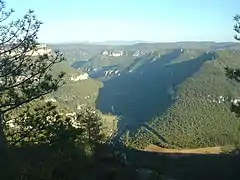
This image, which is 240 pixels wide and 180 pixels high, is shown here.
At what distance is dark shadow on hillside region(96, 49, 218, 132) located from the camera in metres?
123

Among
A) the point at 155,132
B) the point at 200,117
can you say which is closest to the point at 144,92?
the point at 200,117

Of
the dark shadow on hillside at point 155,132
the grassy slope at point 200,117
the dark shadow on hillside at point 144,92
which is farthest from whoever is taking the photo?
the dark shadow on hillside at point 144,92

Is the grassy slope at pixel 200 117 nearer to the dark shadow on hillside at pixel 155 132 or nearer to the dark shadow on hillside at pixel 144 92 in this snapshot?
the dark shadow on hillside at pixel 155 132

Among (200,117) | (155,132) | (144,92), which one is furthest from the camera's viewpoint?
(144,92)

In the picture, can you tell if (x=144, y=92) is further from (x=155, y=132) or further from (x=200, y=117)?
(x=155, y=132)

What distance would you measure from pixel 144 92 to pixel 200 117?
55.7m

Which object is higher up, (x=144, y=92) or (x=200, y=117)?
(x=200, y=117)

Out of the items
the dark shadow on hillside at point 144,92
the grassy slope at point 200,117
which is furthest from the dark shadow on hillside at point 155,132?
the dark shadow on hillside at point 144,92

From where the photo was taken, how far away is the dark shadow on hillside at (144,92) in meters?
123

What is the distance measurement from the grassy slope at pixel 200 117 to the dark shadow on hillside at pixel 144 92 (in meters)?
5.29

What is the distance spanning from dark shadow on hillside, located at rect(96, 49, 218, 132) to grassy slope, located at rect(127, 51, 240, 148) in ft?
17.4

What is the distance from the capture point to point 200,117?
99125 millimetres

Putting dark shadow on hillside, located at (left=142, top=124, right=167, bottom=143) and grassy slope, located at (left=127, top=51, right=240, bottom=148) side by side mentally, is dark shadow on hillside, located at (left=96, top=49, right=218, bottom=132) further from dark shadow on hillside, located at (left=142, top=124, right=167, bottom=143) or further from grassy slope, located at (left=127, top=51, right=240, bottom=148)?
dark shadow on hillside, located at (left=142, top=124, right=167, bottom=143)

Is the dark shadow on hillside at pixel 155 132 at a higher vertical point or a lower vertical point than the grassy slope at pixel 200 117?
lower
